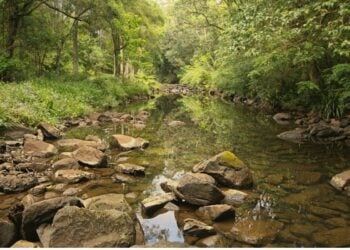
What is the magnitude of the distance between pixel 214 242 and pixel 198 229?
1.03ft

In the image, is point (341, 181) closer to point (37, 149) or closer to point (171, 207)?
point (171, 207)

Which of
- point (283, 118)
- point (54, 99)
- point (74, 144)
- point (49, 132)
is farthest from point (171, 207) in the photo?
point (283, 118)

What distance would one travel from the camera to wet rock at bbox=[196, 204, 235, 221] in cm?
576

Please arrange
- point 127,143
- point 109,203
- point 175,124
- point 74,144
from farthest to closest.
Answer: point 175,124 → point 127,143 → point 74,144 → point 109,203

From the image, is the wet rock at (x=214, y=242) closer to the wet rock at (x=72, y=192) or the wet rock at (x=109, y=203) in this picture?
the wet rock at (x=109, y=203)

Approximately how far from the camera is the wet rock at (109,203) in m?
5.80

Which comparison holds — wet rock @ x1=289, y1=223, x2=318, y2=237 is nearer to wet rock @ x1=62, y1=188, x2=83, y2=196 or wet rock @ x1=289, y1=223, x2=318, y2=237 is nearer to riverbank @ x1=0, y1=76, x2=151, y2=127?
wet rock @ x1=62, y1=188, x2=83, y2=196

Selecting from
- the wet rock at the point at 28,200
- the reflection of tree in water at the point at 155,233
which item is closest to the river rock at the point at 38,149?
the wet rock at the point at 28,200

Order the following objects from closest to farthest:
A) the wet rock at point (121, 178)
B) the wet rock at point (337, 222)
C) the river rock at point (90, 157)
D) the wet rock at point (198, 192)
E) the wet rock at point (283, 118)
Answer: the wet rock at point (337, 222) → the wet rock at point (198, 192) → the wet rock at point (121, 178) → the river rock at point (90, 157) → the wet rock at point (283, 118)

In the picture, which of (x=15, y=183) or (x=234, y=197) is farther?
(x=15, y=183)

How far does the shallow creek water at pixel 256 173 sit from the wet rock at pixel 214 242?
6.7 inches

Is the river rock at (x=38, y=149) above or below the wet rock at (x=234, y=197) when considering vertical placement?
above

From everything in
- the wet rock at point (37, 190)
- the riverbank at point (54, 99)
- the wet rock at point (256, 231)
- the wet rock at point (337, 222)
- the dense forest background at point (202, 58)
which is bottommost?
the wet rock at point (256, 231)

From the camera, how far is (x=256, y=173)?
8.33 metres
